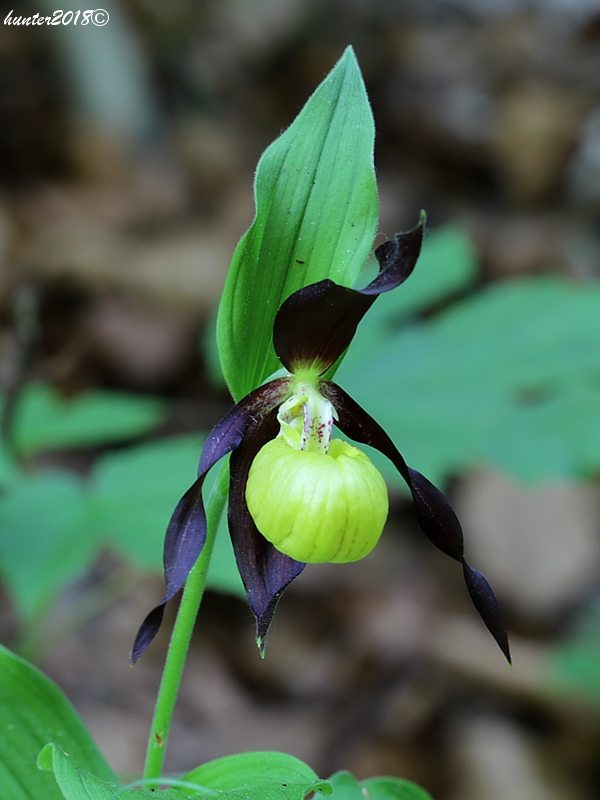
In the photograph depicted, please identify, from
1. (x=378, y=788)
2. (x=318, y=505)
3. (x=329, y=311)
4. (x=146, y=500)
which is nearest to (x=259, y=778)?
(x=378, y=788)

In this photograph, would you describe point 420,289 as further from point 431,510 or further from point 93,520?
point 431,510

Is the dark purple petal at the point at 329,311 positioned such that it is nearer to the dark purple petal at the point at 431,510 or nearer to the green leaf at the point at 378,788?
the dark purple petal at the point at 431,510

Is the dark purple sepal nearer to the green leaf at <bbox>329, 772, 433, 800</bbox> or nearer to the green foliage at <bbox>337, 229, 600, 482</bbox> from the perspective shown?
the green leaf at <bbox>329, 772, 433, 800</bbox>

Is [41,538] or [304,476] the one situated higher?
[304,476]

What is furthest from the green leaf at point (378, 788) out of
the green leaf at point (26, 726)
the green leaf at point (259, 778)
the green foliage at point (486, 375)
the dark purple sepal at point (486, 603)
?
the green foliage at point (486, 375)

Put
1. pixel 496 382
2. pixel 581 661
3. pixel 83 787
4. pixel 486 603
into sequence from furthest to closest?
1. pixel 581 661
2. pixel 496 382
3. pixel 486 603
4. pixel 83 787

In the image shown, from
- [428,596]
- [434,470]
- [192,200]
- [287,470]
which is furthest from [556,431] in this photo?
[192,200]

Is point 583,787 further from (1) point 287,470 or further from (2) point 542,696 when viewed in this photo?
(1) point 287,470
